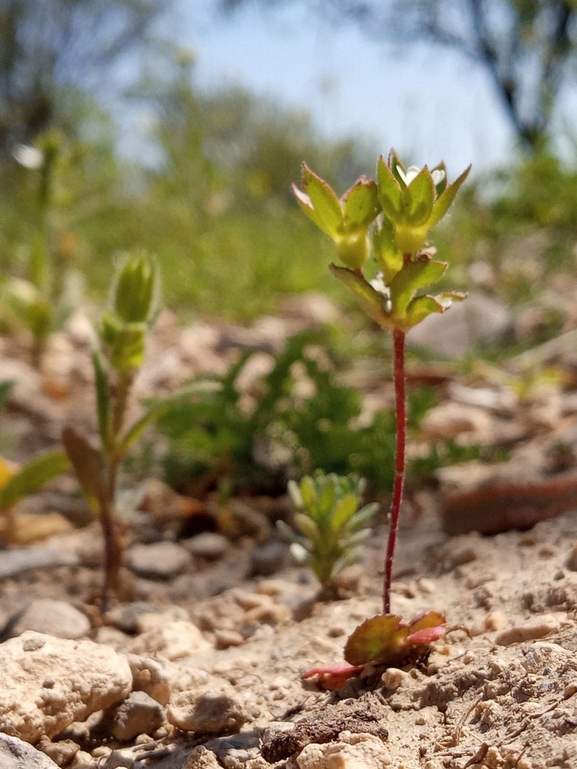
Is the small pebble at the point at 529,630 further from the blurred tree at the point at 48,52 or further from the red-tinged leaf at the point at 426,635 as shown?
the blurred tree at the point at 48,52

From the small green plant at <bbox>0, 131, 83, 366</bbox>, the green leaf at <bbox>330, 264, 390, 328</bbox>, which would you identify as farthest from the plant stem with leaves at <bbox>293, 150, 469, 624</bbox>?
the small green plant at <bbox>0, 131, 83, 366</bbox>

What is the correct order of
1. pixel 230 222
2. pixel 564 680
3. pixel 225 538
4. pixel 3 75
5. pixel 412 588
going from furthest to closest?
pixel 3 75 → pixel 230 222 → pixel 225 538 → pixel 412 588 → pixel 564 680

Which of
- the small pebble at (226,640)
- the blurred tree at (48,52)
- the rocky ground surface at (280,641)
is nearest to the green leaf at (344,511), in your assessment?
the rocky ground surface at (280,641)

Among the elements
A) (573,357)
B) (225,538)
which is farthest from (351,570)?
(573,357)

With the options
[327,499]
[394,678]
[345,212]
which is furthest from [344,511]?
[345,212]

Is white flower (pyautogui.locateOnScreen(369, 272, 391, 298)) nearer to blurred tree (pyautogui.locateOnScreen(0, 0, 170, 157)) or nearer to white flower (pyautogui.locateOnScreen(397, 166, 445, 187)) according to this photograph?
white flower (pyautogui.locateOnScreen(397, 166, 445, 187))

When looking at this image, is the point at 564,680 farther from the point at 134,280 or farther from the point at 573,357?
the point at 573,357
